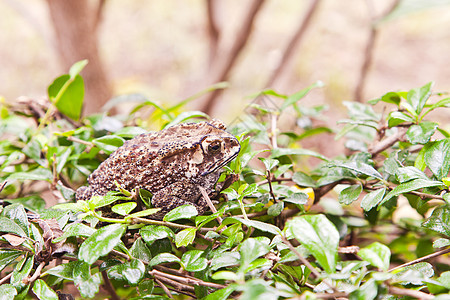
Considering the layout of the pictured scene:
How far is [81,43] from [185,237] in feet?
5.54

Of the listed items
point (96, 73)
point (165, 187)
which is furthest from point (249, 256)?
point (96, 73)

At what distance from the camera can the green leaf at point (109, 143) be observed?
778 millimetres

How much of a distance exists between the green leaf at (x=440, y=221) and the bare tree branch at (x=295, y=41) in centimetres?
179

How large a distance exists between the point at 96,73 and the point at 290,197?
1.63 m

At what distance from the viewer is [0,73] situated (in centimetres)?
436

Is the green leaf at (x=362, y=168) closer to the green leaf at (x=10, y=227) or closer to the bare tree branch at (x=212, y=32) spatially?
the green leaf at (x=10, y=227)

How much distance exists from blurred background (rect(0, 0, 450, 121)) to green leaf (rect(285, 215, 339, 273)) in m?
1.99

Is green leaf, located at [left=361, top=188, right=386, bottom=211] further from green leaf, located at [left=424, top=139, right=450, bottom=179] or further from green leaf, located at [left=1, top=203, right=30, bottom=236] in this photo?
green leaf, located at [left=1, top=203, right=30, bottom=236]

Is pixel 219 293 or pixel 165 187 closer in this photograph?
pixel 219 293

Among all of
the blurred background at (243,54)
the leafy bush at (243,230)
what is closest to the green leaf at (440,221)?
the leafy bush at (243,230)

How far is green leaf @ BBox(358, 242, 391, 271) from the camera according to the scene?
0.43 m

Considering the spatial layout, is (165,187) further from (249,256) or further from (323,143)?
(323,143)

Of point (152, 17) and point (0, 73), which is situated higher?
point (152, 17)

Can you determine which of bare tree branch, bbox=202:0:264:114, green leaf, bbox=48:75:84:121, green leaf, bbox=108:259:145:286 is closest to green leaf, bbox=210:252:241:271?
green leaf, bbox=108:259:145:286
